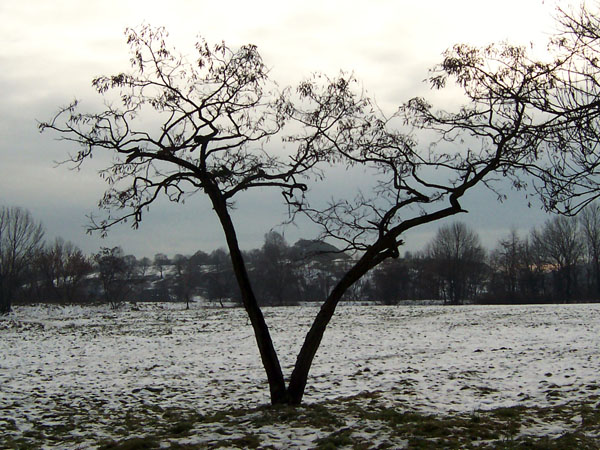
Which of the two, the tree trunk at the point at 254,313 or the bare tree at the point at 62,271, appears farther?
the bare tree at the point at 62,271

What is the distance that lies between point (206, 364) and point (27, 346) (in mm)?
8659

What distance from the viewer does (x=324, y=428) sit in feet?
26.1

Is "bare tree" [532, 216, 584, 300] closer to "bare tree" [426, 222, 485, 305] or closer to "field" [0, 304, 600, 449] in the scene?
"bare tree" [426, 222, 485, 305]

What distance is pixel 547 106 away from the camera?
6824 mm

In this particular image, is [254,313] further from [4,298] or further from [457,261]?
[457,261]

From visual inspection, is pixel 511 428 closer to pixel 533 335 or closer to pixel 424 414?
pixel 424 414

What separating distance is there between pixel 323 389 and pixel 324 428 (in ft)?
→ 13.6

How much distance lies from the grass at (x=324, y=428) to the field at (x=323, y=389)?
0.03 metres

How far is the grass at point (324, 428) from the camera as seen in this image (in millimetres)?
7066

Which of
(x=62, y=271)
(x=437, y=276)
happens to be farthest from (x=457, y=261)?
(x=62, y=271)

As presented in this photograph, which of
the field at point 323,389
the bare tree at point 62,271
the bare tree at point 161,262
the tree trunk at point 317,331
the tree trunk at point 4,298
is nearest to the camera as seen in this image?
the field at point 323,389

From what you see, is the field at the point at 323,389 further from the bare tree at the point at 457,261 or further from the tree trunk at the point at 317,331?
the bare tree at the point at 457,261

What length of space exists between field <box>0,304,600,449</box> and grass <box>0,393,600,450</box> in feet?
0.10

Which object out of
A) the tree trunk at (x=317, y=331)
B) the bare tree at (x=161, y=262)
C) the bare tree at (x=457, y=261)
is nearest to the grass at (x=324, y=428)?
the tree trunk at (x=317, y=331)
